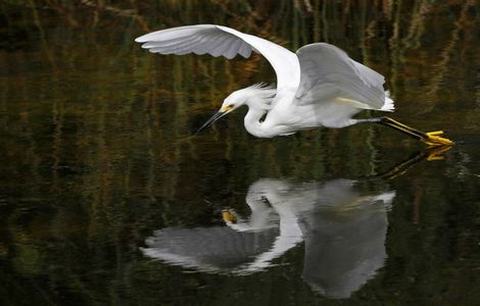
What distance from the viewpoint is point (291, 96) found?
21.4 ft

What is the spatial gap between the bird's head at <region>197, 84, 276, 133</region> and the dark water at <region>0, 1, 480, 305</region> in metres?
0.29

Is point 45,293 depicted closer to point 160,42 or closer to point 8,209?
point 8,209

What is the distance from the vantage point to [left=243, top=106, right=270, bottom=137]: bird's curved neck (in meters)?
6.56

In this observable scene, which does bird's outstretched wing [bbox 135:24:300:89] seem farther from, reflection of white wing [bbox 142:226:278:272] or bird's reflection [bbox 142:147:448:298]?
reflection of white wing [bbox 142:226:278:272]

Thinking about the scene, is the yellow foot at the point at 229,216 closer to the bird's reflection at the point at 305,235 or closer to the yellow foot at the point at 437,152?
the bird's reflection at the point at 305,235

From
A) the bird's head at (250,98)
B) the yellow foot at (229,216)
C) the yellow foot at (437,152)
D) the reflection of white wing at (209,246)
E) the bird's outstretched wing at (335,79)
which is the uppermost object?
the bird's outstretched wing at (335,79)

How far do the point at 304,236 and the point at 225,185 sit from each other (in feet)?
3.18

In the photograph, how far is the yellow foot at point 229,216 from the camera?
18.3ft

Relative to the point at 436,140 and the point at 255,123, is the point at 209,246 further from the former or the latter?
the point at 436,140

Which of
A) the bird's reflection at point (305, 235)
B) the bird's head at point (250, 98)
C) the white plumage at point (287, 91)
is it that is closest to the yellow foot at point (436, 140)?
the white plumage at point (287, 91)

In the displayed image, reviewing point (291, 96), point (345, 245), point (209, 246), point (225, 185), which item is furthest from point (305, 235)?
point (291, 96)

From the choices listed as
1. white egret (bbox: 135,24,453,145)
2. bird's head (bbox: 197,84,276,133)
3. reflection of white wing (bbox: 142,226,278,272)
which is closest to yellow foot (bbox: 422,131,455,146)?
Result: white egret (bbox: 135,24,453,145)

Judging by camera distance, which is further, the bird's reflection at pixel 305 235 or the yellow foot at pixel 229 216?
the yellow foot at pixel 229 216

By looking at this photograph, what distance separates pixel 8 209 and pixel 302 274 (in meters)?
1.78
